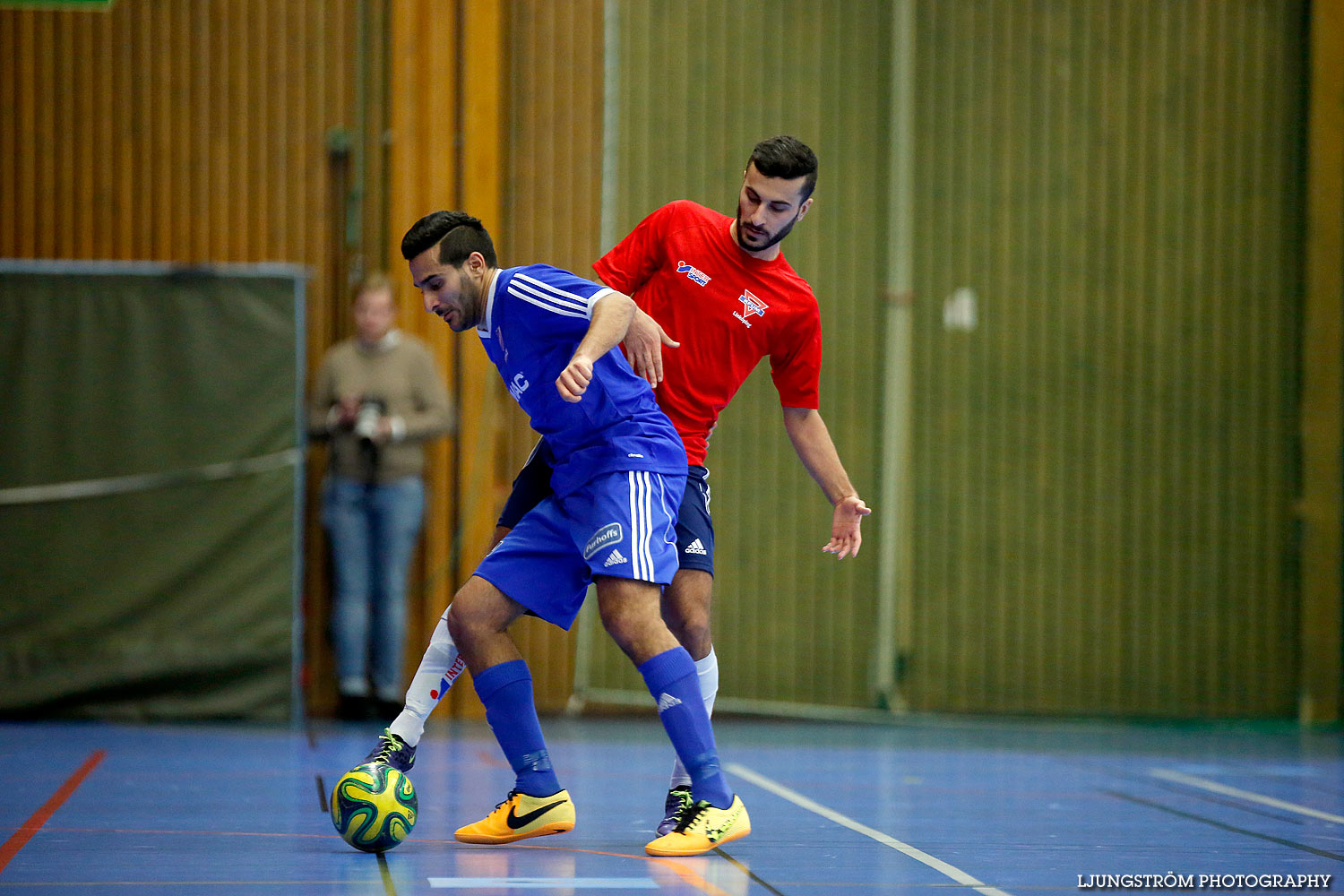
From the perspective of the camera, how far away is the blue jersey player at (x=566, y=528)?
11.9 feet

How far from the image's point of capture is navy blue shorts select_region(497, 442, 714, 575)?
3975 millimetres

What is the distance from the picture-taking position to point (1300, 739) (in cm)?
745

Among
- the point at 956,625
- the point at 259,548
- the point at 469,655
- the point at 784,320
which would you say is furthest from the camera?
the point at 956,625

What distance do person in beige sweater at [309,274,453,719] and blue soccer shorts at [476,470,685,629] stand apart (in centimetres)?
352

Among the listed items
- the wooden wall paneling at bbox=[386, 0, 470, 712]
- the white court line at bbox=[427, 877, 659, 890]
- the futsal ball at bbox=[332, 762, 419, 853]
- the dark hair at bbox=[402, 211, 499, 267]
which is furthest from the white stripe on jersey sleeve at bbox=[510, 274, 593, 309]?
the wooden wall paneling at bbox=[386, 0, 470, 712]

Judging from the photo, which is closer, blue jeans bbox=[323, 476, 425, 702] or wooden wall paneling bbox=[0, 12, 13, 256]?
blue jeans bbox=[323, 476, 425, 702]

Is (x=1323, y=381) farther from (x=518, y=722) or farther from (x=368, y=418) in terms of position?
(x=518, y=722)

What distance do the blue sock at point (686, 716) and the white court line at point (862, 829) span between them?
53 cm

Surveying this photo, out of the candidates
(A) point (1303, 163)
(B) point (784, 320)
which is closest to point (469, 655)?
(B) point (784, 320)

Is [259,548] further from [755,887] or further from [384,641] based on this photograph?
[755,887]

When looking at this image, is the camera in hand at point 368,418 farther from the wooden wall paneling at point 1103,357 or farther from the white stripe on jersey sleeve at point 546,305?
the white stripe on jersey sleeve at point 546,305

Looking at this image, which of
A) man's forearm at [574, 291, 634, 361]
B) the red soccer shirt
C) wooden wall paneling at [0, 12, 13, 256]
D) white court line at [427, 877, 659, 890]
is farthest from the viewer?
wooden wall paneling at [0, 12, 13, 256]

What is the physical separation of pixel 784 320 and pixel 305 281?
4.13 meters

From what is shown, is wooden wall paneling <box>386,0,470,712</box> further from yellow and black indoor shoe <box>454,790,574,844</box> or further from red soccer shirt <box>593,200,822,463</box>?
yellow and black indoor shoe <box>454,790,574,844</box>
